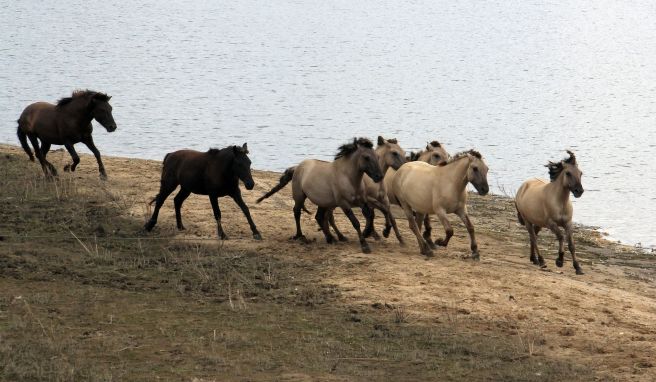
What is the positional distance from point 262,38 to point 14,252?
40415mm

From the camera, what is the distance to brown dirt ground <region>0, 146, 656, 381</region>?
11.8m

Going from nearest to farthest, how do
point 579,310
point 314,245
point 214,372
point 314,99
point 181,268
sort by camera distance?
point 214,372 → point 579,310 → point 181,268 → point 314,245 → point 314,99

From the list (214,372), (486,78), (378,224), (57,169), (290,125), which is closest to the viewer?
(214,372)

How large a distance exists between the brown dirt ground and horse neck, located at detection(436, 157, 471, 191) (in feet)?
3.24

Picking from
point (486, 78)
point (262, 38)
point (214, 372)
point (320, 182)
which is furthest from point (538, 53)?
point (214, 372)

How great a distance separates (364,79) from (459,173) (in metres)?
27.8

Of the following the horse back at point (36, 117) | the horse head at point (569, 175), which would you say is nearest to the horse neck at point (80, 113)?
the horse back at point (36, 117)

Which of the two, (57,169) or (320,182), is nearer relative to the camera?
(320,182)

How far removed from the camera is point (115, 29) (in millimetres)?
56594

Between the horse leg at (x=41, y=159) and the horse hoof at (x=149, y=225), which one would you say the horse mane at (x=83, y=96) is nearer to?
the horse leg at (x=41, y=159)

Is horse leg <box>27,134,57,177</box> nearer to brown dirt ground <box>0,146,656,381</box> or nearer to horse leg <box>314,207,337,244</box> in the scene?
brown dirt ground <box>0,146,656,381</box>

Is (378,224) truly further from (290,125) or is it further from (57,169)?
(290,125)

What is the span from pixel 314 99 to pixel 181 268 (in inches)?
949

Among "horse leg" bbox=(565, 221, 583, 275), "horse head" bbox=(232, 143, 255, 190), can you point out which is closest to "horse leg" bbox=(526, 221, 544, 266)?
"horse leg" bbox=(565, 221, 583, 275)
